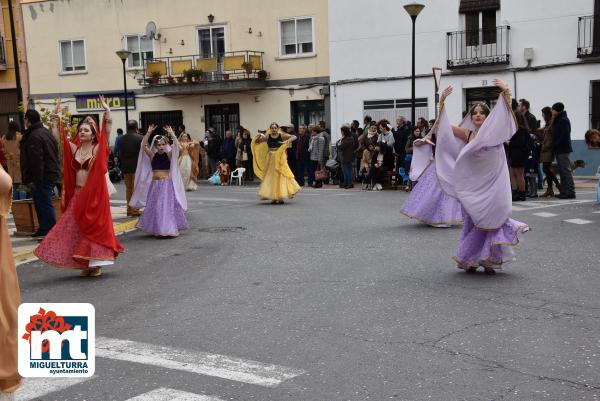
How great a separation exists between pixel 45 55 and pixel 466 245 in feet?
102

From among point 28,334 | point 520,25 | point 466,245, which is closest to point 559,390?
point 28,334

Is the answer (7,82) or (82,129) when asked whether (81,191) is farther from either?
(7,82)

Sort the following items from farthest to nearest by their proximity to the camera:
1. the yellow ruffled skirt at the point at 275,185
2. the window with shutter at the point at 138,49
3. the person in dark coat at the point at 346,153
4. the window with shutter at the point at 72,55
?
the window with shutter at the point at 72,55, the window with shutter at the point at 138,49, the person in dark coat at the point at 346,153, the yellow ruffled skirt at the point at 275,185

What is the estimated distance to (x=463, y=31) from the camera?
26.0 metres

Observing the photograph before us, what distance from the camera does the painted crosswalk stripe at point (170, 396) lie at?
4.66 m

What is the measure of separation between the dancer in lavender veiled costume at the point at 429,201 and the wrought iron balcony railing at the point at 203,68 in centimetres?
1806

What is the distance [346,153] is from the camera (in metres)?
21.5

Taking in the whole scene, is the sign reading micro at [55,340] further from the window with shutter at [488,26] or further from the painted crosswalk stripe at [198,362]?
the window with shutter at [488,26]

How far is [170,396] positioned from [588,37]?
22235mm

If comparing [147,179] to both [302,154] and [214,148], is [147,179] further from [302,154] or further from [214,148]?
[214,148]

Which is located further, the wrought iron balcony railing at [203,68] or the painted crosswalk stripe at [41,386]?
the wrought iron balcony railing at [203,68]

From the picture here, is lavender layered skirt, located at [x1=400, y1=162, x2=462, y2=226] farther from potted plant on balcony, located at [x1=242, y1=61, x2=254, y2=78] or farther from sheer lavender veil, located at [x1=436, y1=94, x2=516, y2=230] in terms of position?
potted plant on balcony, located at [x1=242, y1=61, x2=254, y2=78]

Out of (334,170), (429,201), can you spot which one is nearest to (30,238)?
(429,201)

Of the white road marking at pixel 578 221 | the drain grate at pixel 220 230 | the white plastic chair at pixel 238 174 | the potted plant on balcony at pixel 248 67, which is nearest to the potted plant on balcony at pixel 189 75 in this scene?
the potted plant on balcony at pixel 248 67
